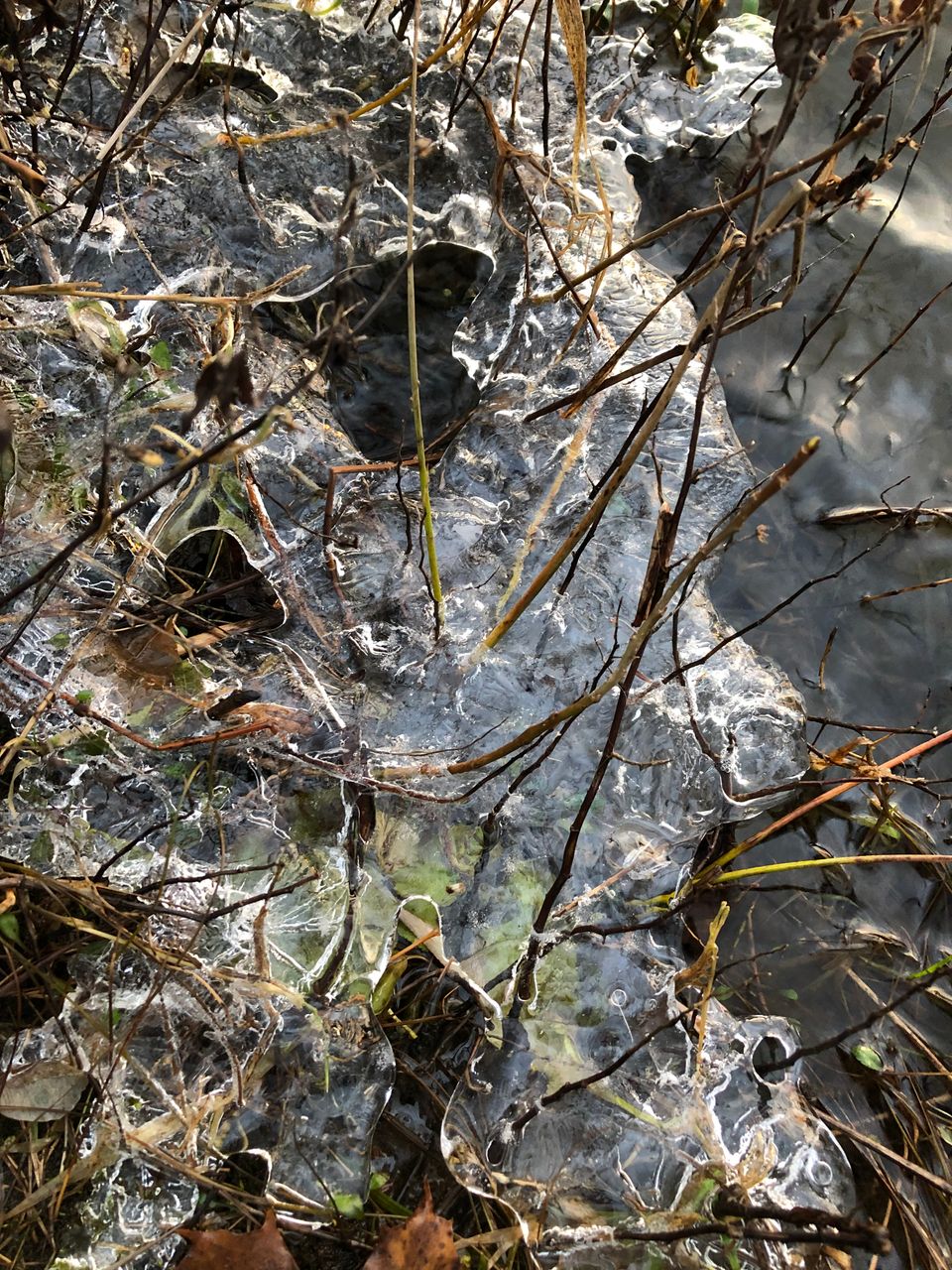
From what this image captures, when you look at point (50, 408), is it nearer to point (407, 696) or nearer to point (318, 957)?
point (407, 696)

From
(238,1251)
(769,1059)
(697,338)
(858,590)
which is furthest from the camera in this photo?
(858,590)

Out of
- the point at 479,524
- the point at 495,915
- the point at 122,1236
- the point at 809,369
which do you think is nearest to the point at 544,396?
the point at 479,524

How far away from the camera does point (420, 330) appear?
111 inches

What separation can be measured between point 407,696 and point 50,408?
119 centimetres

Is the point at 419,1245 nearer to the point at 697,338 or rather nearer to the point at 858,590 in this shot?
the point at 697,338

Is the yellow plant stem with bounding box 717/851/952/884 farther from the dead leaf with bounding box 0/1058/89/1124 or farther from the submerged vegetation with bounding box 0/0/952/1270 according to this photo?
the dead leaf with bounding box 0/1058/89/1124

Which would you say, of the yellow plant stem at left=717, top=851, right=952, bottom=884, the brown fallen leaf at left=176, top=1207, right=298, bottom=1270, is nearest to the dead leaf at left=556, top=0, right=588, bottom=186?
the yellow plant stem at left=717, top=851, right=952, bottom=884

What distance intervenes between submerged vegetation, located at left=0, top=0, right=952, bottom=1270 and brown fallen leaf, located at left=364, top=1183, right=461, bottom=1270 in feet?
0.05

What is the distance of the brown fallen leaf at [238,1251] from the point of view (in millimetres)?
1704

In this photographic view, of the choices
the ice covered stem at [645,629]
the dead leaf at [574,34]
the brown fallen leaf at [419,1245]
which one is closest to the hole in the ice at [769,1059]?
the brown fallen leaf at [419,1245]

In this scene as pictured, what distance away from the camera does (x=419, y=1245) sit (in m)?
1.75

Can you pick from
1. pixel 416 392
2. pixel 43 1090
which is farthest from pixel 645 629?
pixel 43 1090

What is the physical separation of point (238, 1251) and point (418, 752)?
1.02 meters

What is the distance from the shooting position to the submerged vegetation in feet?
6.01
